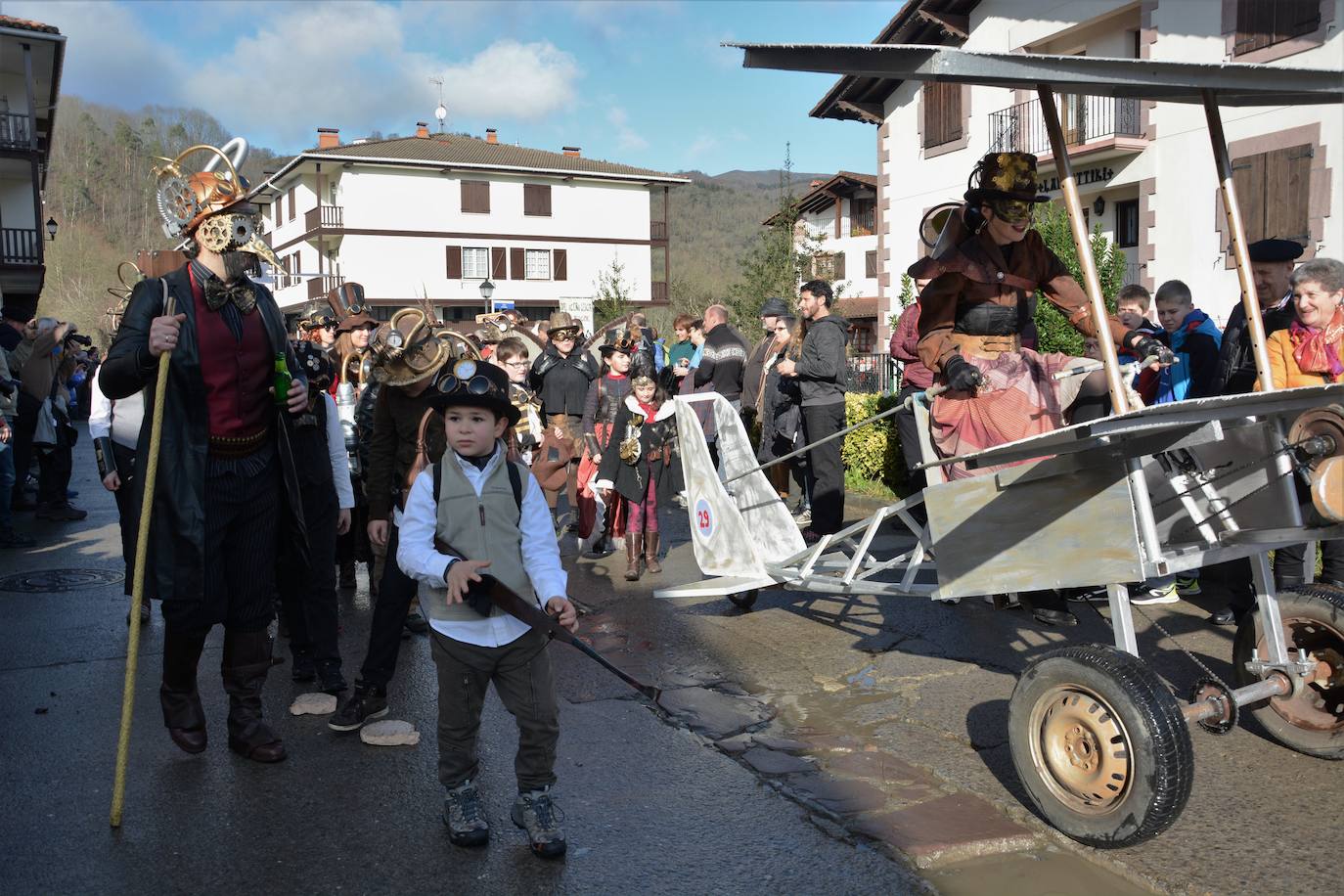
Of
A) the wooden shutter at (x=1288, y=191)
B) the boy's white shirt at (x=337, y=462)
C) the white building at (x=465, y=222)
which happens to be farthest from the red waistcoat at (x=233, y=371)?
the white building at (x=465, y=222)

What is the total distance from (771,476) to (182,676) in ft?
21.3

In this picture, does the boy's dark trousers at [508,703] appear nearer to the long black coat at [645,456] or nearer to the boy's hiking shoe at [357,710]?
the boy's hiking shoe at [357,710]

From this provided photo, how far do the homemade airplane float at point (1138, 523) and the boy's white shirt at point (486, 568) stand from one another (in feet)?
4.76

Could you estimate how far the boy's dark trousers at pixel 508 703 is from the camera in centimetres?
369

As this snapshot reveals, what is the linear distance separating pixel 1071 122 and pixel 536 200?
3358 cm

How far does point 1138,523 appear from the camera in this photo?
371 cm

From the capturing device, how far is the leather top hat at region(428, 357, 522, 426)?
12.5 feet

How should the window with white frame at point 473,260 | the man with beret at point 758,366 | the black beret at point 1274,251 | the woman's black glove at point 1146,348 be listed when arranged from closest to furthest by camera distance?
1. the woman's black glove at point 1146,348
2. the black beret at point 1274,251
3. the man with beret at point 758,366
4. the window with white frame at point 473,260

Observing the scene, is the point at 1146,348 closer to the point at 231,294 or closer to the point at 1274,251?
the point at 1274,251

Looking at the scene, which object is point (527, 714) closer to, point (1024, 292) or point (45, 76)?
point (1024, 292)

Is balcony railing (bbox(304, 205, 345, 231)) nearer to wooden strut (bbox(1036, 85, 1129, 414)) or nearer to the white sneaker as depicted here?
the white sneaker

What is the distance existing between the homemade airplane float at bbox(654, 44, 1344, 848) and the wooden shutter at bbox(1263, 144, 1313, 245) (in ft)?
49.8

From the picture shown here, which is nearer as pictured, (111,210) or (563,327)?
(563,327)

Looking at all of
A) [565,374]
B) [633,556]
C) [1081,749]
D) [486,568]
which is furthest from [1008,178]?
[565,374]
